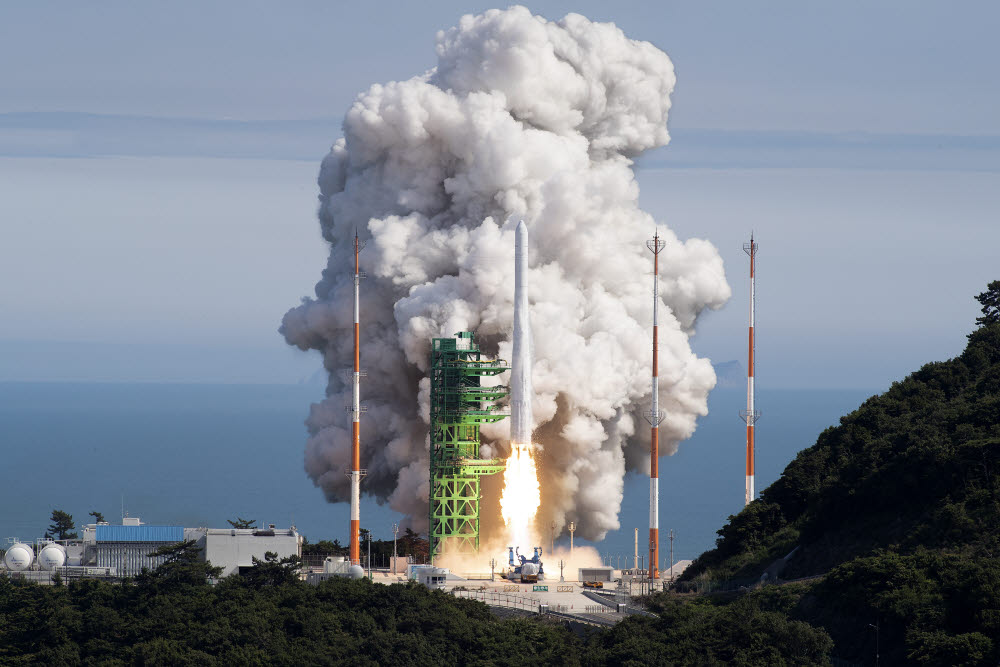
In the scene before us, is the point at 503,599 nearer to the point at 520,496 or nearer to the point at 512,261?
the point at 520,496

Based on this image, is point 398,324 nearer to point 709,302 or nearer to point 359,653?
point 709,302

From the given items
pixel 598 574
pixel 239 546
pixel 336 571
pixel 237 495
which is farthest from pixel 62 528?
pixel 237 495

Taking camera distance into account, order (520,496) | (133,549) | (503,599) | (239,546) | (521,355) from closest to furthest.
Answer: (503,599) < (239,546) < (133,549) < (521,355) < (520,496)

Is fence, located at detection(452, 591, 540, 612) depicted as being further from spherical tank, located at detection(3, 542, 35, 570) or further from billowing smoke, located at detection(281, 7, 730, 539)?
spherical tank, located at detection(3, 542, 35, 570)

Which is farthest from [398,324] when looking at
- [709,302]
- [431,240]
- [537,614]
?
[537,614]

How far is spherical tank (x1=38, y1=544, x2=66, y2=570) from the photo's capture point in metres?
60.3

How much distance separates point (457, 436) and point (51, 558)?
610 inches

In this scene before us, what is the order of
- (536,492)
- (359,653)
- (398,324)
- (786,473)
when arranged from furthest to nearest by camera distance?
(398,324) → (536,492) → (786,473) → (359,653)

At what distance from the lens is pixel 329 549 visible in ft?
219

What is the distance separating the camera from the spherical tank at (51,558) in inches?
2373

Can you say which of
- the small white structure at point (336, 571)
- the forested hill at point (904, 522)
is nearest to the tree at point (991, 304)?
the forested hill at point (904, 522)

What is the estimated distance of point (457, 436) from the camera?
6531 cm

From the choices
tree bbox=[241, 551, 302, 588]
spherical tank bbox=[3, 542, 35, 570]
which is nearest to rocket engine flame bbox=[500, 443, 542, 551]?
tree bbox=[241, 551, 302, 588]

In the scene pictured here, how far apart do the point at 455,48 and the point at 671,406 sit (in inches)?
687
